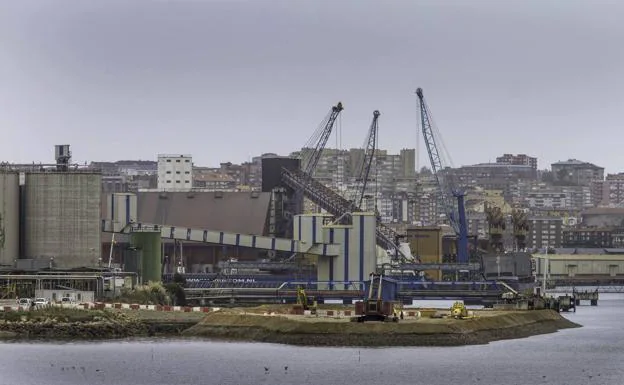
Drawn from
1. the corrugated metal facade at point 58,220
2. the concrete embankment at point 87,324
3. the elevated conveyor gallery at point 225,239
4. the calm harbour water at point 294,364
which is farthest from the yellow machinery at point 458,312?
the elevated conveyor gallery at point 225,239

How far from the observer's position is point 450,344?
118 meters

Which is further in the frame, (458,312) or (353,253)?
(353,253)

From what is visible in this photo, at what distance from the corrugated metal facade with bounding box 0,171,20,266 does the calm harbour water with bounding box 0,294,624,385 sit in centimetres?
2817

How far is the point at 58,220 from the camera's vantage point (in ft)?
481

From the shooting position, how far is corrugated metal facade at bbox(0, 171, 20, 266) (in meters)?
145

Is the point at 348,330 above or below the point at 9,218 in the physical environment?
below

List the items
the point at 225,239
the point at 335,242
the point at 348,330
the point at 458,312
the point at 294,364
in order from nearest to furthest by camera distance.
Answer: the point at 294,364
the point at 348,330
the point at 458,312
the point at 335,242
the point at 225,239

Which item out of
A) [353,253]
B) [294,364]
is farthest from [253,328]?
[353,253]

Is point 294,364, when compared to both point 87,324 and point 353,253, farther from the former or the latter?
point 353,253

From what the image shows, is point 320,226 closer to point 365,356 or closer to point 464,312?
point 464,312

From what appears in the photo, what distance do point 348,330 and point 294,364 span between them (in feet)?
36.4

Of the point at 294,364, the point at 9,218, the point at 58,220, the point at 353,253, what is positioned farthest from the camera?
the point at 353,253

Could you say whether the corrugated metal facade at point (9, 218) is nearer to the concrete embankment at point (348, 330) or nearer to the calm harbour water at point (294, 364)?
the concrete embankment at point (348, 330)

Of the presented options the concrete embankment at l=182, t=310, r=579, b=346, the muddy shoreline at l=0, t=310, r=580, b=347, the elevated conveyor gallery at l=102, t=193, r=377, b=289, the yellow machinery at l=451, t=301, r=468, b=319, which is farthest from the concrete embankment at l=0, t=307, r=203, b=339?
the elevated conveyor gallery at l=102, t=193, r=377, b=289
